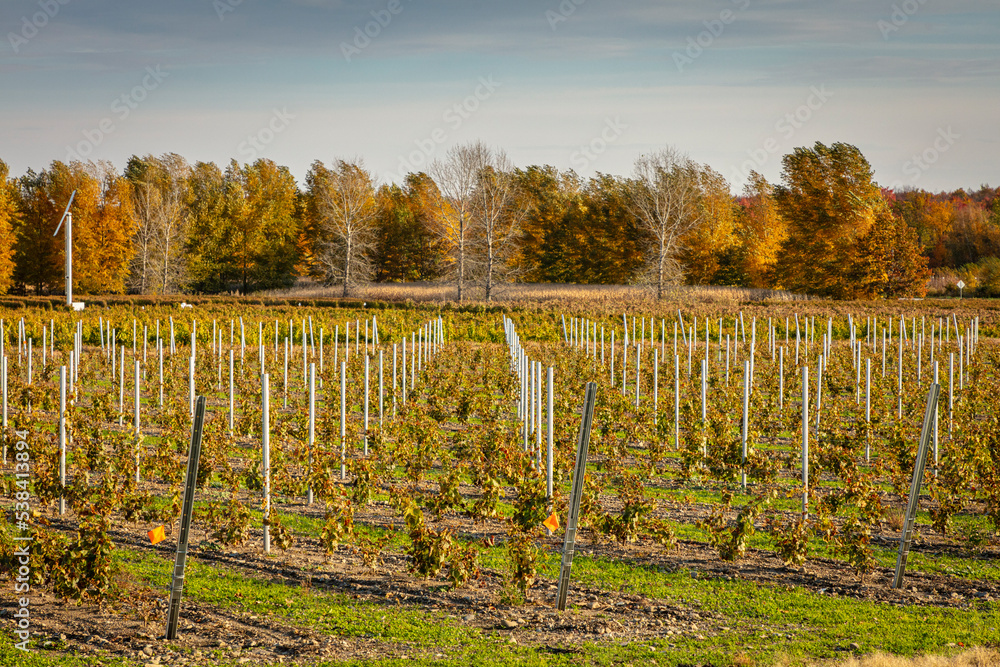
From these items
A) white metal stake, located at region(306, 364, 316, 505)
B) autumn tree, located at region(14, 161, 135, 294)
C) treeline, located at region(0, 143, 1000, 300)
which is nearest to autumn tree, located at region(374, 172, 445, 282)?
treeline, located at region(0, 143, 1000, 300)

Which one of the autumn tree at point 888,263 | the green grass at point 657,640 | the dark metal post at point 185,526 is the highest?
the autumn tree at point 888,263

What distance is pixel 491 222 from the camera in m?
49.7

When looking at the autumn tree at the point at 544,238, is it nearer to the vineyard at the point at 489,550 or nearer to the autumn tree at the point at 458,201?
the autumn tree at the point at 458,201

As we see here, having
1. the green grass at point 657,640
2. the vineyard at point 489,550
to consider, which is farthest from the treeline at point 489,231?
the green grass at point 657,640

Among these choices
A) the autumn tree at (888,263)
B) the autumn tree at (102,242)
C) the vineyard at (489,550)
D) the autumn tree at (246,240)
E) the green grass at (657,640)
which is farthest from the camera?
the autumn tree at (246,240)

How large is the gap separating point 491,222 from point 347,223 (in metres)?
9.15

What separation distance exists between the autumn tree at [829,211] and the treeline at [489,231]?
0.23 ft

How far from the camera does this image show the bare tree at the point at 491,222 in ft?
163

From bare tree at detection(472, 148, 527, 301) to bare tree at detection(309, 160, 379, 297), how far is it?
6.98 m

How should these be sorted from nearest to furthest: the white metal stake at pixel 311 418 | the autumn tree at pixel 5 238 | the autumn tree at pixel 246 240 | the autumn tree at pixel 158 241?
the white metal stake at pixel 311 418 → the autumn tree at pixel 5 238 → the autumn tree at pixel 158 241 → the autumn tree at pixel 246 240

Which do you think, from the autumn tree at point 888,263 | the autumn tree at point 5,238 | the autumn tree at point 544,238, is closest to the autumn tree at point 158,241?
the autumn tree at point 5,238

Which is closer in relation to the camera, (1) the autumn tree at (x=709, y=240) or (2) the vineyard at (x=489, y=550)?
(2) the vineyard at (x=489, y=550)

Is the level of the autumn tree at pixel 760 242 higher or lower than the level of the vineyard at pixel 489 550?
higher

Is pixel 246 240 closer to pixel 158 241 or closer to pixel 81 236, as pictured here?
pixel 158 241
